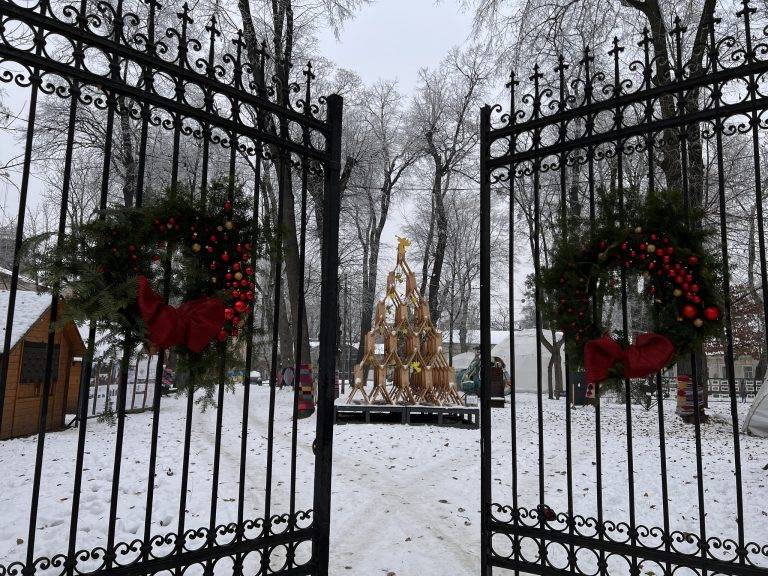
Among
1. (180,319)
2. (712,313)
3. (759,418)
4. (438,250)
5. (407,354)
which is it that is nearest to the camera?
(180,319)

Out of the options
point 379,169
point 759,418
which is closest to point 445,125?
point 379,169

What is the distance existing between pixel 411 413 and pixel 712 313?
979 cm

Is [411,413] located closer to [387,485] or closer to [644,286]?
[387,485]

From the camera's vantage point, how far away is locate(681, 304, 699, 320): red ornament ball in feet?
10.8

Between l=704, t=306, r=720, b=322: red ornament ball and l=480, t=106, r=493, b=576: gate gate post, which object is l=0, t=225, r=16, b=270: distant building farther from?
l=704, t=306, r=720, b=322: red ornament ball

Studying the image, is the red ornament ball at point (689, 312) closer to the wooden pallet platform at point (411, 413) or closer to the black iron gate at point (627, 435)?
the black iron gate at point (627, 435)

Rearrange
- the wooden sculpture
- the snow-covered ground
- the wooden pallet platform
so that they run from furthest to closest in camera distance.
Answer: the wooden sculpture → the wooden pallet platform → the snow-covered ground

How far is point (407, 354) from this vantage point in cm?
1234

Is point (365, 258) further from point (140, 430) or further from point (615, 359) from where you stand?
point (615, 359)

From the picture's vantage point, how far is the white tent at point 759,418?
9438 mm

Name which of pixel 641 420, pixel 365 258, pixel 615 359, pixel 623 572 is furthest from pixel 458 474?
pixel 365 258

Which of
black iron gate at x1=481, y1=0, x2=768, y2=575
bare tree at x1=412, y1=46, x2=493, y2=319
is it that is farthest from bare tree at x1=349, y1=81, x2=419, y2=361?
black iron gate at x1=481, y1=0, x2=768, y2=575

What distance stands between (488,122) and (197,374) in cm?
288

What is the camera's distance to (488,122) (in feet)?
14.2
